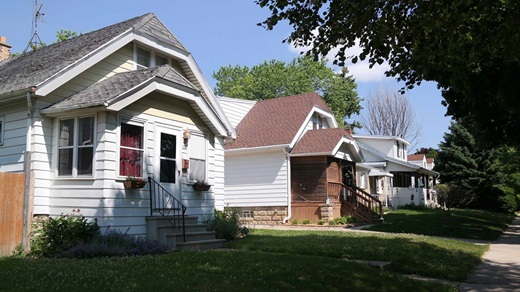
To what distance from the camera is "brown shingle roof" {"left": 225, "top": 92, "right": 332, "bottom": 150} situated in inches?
906

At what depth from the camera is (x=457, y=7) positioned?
22.2ft

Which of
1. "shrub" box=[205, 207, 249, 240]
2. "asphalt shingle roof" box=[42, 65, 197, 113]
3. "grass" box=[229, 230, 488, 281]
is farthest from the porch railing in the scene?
"asphalt shingle roof" box=[42, 65, 197, 113]

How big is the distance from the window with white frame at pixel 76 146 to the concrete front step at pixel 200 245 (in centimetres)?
290

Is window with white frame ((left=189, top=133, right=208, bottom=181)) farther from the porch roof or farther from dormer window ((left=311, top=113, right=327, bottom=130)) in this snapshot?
dormer window ((left=311, top=113, right=327, bottom=130))

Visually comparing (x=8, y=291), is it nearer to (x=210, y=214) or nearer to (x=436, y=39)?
(x=436, y=39)

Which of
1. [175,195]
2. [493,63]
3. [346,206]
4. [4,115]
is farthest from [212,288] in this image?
[346,206]

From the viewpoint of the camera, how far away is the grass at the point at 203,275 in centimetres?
657

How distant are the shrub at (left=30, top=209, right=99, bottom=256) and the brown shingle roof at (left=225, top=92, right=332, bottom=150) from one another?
12.8m

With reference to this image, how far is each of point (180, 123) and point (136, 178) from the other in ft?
8.64

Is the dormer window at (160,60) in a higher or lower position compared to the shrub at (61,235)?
higher

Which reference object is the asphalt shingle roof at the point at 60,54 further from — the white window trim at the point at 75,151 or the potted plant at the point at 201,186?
the potted plant at the point at 201,186

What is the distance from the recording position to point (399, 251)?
11117mm

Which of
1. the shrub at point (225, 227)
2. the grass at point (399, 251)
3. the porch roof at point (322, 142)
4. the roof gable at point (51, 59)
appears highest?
the roof gable at point (51, 59)

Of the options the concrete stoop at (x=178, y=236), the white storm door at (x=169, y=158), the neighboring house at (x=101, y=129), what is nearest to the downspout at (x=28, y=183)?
the neighboring house at (x=101, y=129)
